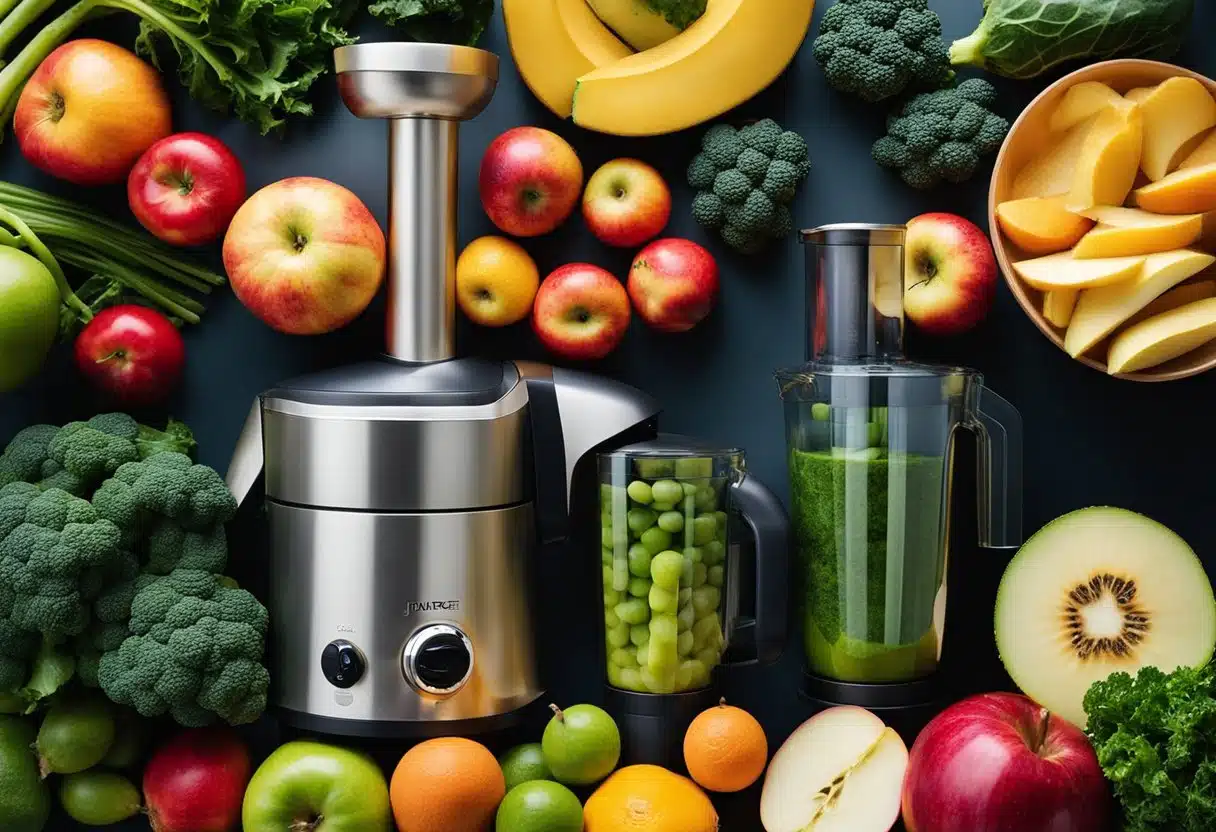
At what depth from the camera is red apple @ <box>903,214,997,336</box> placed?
137 centimetres

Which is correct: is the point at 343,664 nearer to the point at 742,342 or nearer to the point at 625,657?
the point at 625,657

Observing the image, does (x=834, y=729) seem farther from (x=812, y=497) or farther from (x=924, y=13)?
(x=924, y=13)

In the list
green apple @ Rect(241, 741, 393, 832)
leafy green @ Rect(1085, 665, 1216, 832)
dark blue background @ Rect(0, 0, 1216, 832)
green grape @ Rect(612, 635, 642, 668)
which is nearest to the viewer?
leafy green @ Rect(1085, 665, 1216, 832)

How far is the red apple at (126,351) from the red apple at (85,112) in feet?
0.53

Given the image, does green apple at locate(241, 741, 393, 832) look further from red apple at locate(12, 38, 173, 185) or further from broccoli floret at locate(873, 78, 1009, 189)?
broccoli floret at locate(873, 78, 1009, 189)

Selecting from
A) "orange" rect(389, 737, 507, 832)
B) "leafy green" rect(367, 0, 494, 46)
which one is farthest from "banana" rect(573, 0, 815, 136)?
"orange" rect(389, 737, 507, 832)

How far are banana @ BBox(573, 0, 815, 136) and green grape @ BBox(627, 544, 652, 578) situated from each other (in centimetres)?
45

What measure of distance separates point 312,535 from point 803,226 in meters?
0.63

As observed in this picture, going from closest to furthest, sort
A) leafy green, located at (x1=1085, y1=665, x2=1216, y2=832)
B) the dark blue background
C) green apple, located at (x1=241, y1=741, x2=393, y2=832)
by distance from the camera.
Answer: leafy green, located at (x1=1085, y1=665, x2=1216, y2=832), green apple, located at (x1=241, y1=741, x2=393, y2=832), the dark blue background

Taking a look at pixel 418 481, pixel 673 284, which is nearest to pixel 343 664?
pixel 418 481

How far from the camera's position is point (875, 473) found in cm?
131

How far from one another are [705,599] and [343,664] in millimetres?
362

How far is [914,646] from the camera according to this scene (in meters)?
1.34

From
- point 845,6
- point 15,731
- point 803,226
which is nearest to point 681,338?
point 803,226
